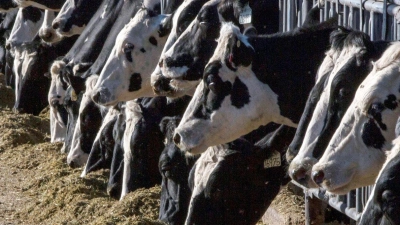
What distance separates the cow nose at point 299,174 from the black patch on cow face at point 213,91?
47.2 inches

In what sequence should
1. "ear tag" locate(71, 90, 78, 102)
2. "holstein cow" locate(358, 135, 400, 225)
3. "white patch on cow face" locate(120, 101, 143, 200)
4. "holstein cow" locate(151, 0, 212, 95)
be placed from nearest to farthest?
1. "holstein cow" locate(358, 135, 400, 225)
2. "holstein cow" locate(151, 0, 212, 95)
3. "white patch on cow face" locate(120, 101, 143, 200)
4. "ear tag" locate(71, 90, 78, 102)

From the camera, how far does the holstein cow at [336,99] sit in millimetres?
5789

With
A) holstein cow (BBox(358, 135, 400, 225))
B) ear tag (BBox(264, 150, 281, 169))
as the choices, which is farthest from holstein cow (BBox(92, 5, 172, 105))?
holstein cow (BBox(358, 135, 400, 225))

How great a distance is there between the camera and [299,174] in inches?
229

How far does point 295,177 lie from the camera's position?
583 centimetres

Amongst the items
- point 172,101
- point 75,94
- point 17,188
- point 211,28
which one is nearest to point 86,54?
point 75,94

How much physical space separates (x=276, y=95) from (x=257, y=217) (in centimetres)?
95

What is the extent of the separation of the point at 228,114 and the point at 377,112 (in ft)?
5.59

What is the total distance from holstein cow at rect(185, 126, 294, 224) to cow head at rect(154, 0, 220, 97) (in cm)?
68

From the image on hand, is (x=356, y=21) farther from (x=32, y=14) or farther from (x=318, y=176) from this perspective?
(x=32, y=14)

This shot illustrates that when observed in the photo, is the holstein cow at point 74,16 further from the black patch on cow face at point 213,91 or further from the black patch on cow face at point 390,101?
the black patch on cow face at point 390,101

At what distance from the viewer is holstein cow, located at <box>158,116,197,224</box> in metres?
7.79

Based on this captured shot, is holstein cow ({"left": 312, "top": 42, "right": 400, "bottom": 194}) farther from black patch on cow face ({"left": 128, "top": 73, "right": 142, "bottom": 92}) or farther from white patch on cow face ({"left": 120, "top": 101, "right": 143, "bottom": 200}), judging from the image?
black patch on cow face ({"left": 128, "top": 73, "right": 142, "bottom": 92})

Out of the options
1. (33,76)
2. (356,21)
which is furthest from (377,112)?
(33,76)
